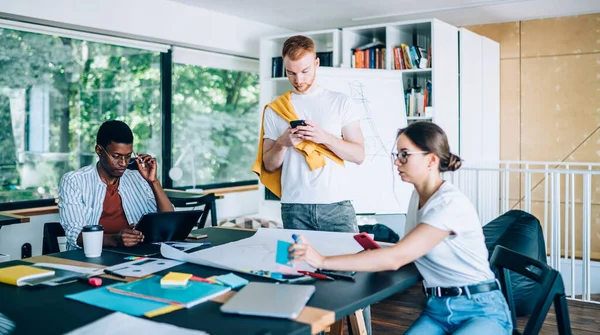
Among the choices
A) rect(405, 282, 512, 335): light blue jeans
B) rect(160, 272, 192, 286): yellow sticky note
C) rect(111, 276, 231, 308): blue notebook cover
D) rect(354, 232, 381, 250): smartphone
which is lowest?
rect(405, 282, 512, 335): light blue jeans

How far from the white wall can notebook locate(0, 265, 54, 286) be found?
2.81 m

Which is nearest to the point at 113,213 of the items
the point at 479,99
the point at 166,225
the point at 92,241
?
the point at 166,225

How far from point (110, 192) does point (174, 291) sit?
1194mm

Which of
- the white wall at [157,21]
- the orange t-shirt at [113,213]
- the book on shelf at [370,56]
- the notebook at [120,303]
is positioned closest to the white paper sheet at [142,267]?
the notebook at [120,303]

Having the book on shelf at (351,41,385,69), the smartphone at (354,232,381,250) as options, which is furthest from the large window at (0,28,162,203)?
the smartphone at (354,232,381,250)

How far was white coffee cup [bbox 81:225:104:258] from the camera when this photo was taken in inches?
78.7

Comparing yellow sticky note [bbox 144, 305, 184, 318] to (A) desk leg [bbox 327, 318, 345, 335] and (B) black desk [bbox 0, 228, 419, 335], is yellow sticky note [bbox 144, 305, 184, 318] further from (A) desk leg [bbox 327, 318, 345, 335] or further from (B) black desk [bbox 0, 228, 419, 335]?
(A) desk leg [bbox 327, 318, 345, 335]

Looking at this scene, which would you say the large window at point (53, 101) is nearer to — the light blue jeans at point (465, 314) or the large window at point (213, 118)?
the large window at point (213, 118)

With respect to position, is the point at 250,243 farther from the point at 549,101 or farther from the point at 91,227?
the point at 549,101

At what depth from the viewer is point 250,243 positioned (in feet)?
6.98

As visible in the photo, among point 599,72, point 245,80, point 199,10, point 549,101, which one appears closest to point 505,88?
point 549,101

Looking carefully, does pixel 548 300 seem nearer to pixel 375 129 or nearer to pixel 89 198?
pixel 89 198

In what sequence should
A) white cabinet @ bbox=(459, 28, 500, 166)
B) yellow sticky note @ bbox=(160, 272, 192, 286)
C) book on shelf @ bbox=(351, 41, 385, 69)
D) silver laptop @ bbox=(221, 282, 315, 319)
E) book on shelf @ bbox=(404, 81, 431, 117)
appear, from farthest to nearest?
white cabinet @ bbox=(459, 28, 500, 166), book on shelf @ bbox=(351, 41, 385, 69), book on shelf @ bbox=(404, 81, 431, 117), yellow sticky note @ bbox=(160, 272, 192, 286), silver laptop @ bbox=(221, 282, 315, 319)

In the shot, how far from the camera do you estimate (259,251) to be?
1.97 m
